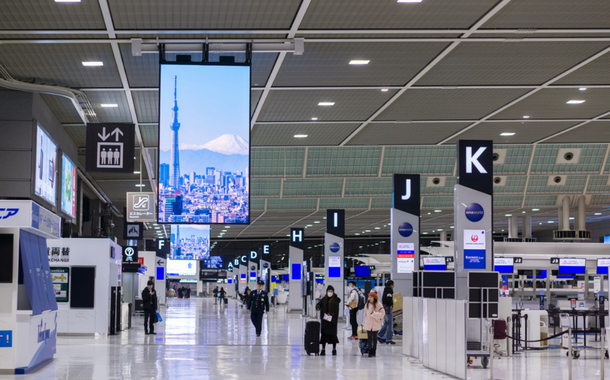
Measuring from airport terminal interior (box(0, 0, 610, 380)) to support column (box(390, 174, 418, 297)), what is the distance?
0.17 feet

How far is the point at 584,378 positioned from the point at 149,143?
13228 mm

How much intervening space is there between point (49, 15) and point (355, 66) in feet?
18.2

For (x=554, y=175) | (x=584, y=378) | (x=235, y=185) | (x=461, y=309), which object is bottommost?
(x=584, y=378)

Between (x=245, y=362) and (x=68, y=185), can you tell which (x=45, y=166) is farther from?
(x=245, y=362)

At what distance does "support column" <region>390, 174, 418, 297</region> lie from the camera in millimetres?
20906

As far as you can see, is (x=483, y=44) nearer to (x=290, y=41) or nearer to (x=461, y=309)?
(x=290, y=41)

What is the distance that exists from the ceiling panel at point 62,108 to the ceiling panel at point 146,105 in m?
1.48

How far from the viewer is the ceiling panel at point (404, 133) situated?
60.7 feet

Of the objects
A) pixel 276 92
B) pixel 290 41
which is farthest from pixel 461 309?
pixel 276 92

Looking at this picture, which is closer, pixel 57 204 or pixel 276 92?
pixel 276 92

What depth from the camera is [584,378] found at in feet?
38.9

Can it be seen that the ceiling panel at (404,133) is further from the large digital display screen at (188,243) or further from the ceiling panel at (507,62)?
the large digital display screen at (188,243)

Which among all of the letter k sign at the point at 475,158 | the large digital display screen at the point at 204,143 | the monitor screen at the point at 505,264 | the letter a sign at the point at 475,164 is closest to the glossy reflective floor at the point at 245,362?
the large digital display screen at the point at 204,143

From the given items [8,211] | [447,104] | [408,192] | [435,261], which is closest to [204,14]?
[8,211]
